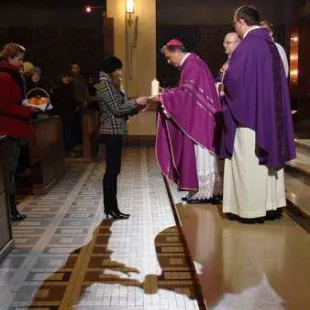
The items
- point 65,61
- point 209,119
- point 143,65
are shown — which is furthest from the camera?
point 65,61

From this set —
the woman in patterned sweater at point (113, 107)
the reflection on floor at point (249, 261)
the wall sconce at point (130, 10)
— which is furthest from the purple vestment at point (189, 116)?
the wall sconce at point (130, 10)

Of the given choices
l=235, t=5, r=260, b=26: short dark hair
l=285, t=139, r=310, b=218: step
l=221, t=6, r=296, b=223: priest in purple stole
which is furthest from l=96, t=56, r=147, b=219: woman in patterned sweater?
l=285, t=139, r=310, b=218: step

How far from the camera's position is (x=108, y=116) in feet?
14.7

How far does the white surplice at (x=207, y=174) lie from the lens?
484cm

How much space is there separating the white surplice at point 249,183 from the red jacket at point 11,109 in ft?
5.78

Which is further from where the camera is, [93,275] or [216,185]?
[216,185]

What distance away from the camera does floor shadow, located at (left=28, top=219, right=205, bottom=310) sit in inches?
121

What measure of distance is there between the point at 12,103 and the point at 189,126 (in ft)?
5.08

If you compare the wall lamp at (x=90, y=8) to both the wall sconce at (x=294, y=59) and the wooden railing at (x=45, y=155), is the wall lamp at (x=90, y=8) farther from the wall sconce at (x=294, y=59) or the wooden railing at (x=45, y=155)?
the wooden railing at (x=45, y=155)

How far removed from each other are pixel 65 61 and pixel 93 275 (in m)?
9.55

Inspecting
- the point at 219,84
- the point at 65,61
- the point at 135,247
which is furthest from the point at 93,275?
the point at 65,61

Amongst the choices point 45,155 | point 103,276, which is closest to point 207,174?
point 103,276

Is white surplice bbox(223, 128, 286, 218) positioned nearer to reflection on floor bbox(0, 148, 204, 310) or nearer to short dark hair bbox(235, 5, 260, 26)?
reflection on floor bbox(0, 148, 204, 310)

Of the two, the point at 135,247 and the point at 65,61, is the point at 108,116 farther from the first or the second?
the point at 65,61
